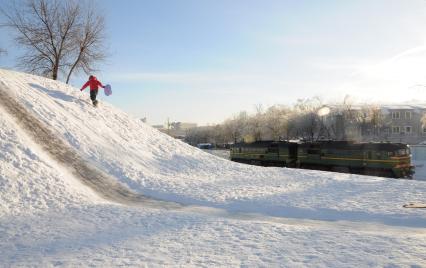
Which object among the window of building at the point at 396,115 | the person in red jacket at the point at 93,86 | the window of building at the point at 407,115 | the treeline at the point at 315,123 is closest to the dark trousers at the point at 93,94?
the person in red jacket at the point at 93,86

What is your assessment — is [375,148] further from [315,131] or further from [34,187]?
[315,131]

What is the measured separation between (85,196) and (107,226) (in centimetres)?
283

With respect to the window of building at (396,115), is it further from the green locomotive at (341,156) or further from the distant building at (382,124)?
the green locomotive at (341,156)

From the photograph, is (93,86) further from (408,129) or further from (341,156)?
(408,129)

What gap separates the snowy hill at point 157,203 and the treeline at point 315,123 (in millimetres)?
51097

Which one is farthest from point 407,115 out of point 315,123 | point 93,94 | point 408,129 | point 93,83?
point 93,83

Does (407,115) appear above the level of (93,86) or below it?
above

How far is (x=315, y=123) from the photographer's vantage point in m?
68.1

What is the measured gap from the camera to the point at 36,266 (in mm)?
5691

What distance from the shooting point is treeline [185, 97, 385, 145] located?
2552 inches

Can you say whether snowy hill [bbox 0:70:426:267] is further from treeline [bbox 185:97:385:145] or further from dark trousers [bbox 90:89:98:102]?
treeline [bbox 185:97:385:145]

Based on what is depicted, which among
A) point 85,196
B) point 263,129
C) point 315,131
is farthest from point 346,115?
point 85,196

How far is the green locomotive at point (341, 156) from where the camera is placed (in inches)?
1003

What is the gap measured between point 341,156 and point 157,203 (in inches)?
809
